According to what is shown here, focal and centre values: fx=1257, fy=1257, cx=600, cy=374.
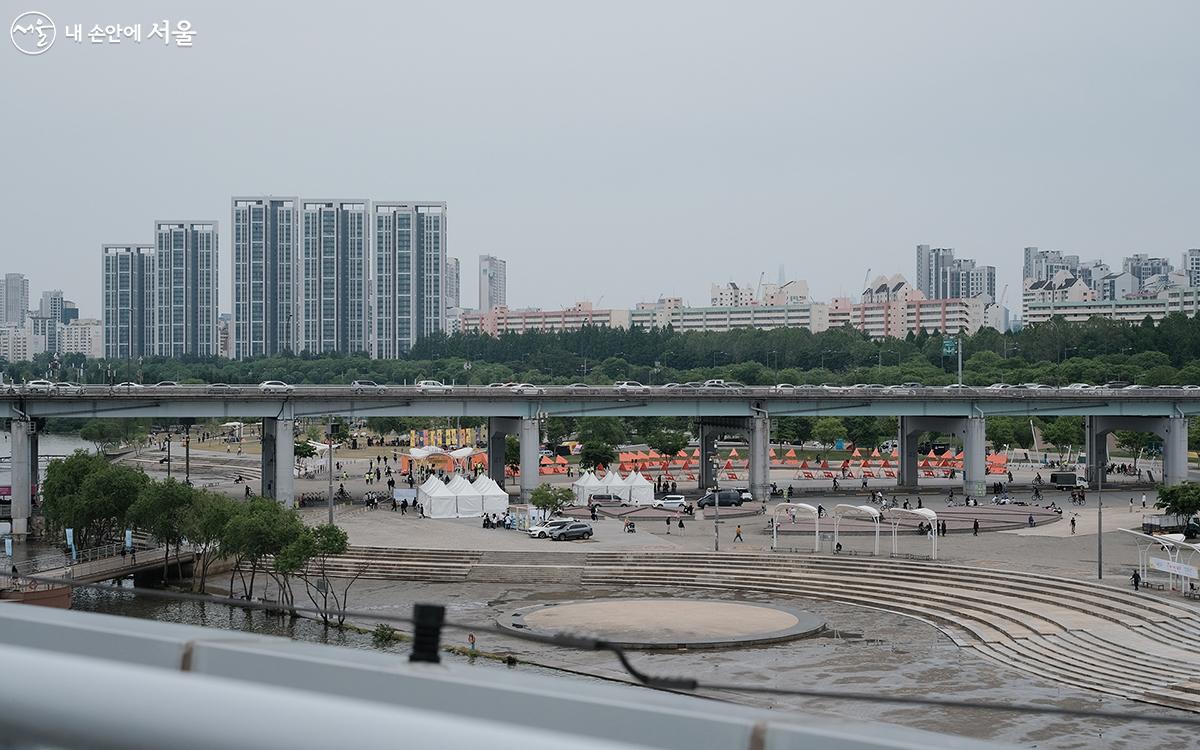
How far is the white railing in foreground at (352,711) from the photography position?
104 inches

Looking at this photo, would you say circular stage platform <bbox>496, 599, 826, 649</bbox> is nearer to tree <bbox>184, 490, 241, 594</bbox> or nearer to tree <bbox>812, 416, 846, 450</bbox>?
tree <bbox>184, 490, 241, 594</bbox>

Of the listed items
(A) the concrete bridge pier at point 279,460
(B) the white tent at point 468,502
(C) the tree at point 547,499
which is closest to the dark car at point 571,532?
(C) the tree at point 547,499

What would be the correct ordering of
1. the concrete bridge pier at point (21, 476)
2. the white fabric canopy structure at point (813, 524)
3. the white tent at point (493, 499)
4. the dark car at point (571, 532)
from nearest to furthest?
the white fabric canopy structure at point (813, 524), the dark car at point (571, 532), the concrete bridge pier at point (21, 476), the white tent at point (493, 499)

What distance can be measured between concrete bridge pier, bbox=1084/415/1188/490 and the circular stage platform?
46687mm

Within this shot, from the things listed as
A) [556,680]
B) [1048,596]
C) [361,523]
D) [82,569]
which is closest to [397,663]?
[556,680]

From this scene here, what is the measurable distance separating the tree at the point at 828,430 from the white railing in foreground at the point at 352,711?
346ft

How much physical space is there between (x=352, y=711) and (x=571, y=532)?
168 ft

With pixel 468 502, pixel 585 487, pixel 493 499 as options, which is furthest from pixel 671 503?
pixel 468 502

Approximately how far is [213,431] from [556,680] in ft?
528

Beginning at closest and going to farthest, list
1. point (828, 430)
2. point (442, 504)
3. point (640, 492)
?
point (442, 504)
point (640, 492)
point (828, 430)

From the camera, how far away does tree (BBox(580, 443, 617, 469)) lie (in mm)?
85750

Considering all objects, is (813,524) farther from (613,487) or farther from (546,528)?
(613,487)

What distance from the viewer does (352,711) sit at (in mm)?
2664

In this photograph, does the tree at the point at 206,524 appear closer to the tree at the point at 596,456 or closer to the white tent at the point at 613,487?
the white tent at the point at 613,487
